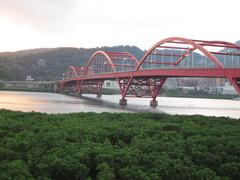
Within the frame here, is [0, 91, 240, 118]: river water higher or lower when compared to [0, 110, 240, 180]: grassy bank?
lower

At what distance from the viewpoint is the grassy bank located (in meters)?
9.38

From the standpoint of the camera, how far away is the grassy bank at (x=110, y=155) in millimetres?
9375

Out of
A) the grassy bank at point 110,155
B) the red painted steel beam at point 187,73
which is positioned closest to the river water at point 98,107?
the red painted steel beam at point 187,73

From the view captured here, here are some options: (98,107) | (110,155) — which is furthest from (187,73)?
(110,155)

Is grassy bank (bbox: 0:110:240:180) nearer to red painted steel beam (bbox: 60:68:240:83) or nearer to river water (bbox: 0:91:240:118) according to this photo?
red painted steel beam (bbox: 60:68:240:83)

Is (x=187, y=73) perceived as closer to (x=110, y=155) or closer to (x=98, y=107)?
(x=98, y=107)

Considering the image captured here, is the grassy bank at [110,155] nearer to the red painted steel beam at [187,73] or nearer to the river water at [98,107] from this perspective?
the red painted steel beam at [187,73]

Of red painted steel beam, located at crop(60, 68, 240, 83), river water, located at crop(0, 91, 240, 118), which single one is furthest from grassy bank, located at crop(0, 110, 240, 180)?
river water, located at crop(0, 91, 240, 118)

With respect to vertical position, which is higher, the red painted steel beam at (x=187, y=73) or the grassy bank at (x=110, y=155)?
the red painted steel beam at (x=187, y=73)

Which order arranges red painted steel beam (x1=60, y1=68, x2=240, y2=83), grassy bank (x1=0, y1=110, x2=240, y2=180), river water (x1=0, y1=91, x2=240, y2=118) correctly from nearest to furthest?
grassy bank (x1=0, y1=110, x2=240, y2=180) < red painted steel beam (x1=60, y1=68, x2=240, y2=83) < river water (x1=0, y1=91, x2=240, y2=118)

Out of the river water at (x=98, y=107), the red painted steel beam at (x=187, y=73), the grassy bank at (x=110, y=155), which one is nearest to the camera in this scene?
the grassy bank at (x=110, y=155)

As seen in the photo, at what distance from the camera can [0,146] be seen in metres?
11.2

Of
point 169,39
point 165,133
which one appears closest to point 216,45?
point 169,39

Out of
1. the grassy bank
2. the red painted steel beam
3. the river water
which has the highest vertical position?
the red painted steel beam
